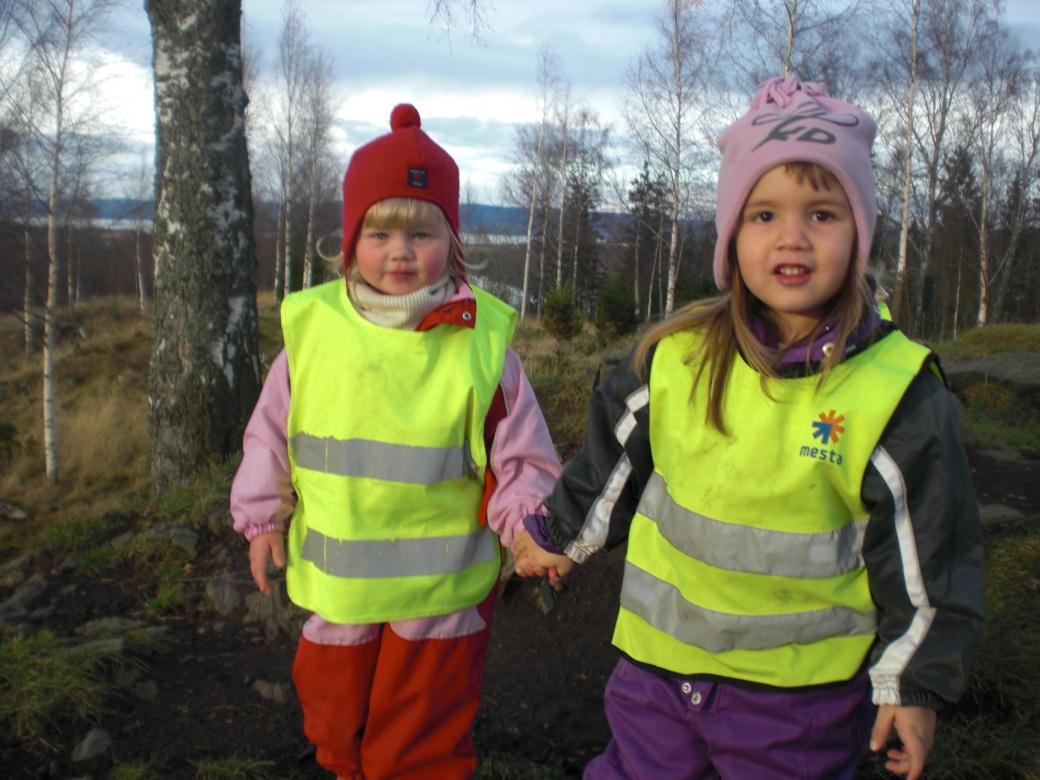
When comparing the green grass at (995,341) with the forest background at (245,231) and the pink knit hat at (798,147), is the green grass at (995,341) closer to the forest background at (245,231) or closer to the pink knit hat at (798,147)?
the forest background at (245,231)

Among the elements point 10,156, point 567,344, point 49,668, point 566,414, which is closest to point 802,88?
point 49,668

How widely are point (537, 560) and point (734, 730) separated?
1.77 ft

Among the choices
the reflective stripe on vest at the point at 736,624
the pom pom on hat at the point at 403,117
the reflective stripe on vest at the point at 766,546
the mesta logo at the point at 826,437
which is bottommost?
the reflective stripe on vest at the point at 736,624

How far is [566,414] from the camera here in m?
6.20

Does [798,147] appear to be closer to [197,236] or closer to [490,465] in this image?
[490,465]

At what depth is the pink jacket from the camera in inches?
84.4

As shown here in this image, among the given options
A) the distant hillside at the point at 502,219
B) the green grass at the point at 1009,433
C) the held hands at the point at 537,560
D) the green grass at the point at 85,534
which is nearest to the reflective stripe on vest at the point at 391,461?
the held hands at the point at 537,560

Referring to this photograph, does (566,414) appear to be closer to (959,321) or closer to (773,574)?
(773,574)

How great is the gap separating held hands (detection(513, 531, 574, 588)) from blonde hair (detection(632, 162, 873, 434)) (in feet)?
1.51

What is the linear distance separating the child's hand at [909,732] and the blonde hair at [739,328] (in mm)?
571

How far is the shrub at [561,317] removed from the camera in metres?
13.1

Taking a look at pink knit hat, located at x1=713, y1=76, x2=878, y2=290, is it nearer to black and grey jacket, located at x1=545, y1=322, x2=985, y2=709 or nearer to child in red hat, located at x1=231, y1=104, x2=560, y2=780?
black and grey jacket, located at x1=545, y1=322, x2=985, y2=709

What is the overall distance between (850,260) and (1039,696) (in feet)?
5.86

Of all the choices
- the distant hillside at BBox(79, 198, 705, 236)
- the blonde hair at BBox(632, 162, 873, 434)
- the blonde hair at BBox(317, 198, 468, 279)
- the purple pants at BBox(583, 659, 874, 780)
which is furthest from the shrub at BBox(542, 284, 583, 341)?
the distant hillside at BBox(79, 198, 705, 236)
